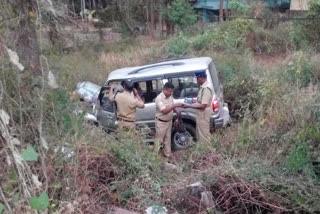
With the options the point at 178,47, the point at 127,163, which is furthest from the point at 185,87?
the point at 178,47

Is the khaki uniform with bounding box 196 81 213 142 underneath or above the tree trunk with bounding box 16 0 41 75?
underneath

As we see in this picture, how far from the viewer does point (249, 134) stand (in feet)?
22.1

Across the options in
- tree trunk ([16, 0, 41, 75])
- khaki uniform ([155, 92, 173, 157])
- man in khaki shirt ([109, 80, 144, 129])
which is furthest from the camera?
khaki uniform ([155, 92, 173, 157])

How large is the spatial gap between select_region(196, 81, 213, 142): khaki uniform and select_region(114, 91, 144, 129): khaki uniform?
1109mm

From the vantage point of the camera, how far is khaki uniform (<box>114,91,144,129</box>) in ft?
26.5

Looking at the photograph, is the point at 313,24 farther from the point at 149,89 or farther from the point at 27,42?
the point at 27,42

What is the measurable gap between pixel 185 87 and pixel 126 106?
5.57 ft


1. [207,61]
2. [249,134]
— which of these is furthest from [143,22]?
[249,134]

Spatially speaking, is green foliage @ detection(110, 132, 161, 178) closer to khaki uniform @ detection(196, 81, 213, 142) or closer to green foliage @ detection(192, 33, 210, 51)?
khaki uniform @ detection(196, 81, 213, 142)

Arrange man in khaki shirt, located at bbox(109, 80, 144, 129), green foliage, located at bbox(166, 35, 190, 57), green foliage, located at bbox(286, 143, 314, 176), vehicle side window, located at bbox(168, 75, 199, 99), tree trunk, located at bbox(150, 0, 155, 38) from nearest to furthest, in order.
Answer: green foliage, located at bbox(286, 143, 314, 176) < man in khaki shirt, located at bbox(109, 80, 144, 129) < vehicle side window, located at bbox(168, 75, 199, 99) < green foliage, located at bbox(166, 35, 190, 57) < tree trunk, located at bbox(150, 0, 155, 38)

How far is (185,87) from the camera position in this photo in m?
9.30

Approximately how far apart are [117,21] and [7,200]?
22146 millimetres

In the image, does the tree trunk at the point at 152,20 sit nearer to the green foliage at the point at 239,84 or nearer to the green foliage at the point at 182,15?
the green foliage at the point at 182,15

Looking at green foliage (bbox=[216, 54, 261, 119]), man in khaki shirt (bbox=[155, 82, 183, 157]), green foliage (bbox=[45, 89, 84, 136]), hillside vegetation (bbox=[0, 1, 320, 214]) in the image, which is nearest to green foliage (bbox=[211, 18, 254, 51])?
green foliage (bbox=[216, 54, 261, 119])
